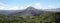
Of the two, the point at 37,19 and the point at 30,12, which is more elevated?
the point at 30,12

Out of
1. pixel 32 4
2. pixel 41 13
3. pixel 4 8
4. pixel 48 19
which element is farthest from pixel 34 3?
pixel 4 8

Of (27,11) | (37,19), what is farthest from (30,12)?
(37,19)

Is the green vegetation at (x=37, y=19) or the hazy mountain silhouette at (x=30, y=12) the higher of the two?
the hazy mountain silhouette at (x=30, y=12)

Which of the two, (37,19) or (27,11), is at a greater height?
(27,11)

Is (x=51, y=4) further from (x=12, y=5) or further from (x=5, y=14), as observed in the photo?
(x=5, y=14)

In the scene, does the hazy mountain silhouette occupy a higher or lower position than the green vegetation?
higher

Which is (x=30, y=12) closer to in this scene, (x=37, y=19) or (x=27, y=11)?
(x=27, y=11)

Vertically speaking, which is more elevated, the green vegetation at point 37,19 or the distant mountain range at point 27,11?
the distant mountain range at point 27,11

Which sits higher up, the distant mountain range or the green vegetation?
the distant mountain range
